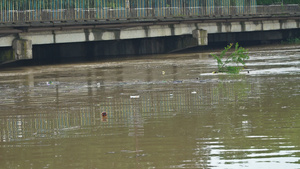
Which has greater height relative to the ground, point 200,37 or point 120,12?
point 120,12

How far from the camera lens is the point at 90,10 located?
5422 centimetres

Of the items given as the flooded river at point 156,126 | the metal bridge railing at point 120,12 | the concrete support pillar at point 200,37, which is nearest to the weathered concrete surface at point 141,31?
the concrete support pillar at point 200,37

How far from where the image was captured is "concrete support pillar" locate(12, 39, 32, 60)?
141ft

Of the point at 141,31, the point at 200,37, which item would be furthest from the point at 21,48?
the point at 200,37

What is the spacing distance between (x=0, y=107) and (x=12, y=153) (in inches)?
286

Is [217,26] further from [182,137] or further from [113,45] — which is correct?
[182,137]

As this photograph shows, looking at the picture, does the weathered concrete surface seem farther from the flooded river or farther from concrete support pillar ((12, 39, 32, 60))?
the flooded river

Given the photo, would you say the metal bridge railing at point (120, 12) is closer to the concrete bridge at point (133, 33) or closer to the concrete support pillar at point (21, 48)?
the concrete bridge at point (133, 33)

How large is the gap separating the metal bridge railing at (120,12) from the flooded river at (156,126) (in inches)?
1063

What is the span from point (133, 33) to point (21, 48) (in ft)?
39.4

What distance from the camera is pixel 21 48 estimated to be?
43062 mm

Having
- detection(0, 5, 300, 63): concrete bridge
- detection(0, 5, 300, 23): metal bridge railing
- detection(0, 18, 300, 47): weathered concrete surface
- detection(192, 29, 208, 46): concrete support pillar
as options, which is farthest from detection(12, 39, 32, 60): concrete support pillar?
detection(192, 29, 208, 46): concrete support pillar

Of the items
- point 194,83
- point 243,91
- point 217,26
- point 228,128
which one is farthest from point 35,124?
point 217,26

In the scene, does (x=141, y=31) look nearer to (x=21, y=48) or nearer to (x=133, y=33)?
(x=133, y=33)
